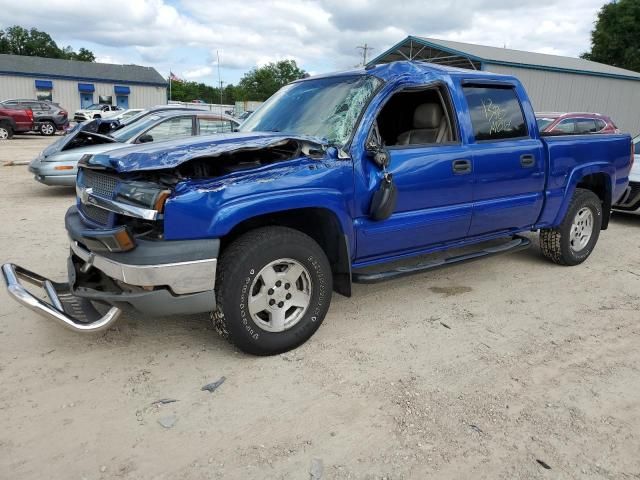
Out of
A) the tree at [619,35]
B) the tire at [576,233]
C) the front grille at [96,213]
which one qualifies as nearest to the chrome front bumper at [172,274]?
the front grille at [96,213]

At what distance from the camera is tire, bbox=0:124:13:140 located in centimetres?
2149

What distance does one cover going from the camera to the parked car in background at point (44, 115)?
76.9 ft

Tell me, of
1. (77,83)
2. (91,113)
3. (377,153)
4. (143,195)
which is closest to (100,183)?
(143,195)

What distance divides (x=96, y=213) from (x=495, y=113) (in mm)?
3526

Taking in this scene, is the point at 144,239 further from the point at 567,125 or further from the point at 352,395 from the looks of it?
the point at 567,125

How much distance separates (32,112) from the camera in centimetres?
2308

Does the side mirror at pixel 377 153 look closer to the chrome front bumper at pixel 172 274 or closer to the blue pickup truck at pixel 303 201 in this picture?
the blue pickup truck at pixel 303 201

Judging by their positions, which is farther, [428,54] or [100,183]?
[428,54]

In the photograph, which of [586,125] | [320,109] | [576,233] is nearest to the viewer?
[320,109]

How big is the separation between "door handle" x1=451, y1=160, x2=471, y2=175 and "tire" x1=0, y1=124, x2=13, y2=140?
75.7 feet

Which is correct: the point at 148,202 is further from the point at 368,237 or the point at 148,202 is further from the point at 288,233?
the point at 368,237

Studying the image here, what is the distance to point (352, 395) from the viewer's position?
3.06 metres

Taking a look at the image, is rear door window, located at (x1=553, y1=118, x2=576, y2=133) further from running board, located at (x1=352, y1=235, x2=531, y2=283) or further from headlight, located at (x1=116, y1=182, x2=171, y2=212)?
headlight, located at (x1=116, y1=182, x2=171, y2=212)

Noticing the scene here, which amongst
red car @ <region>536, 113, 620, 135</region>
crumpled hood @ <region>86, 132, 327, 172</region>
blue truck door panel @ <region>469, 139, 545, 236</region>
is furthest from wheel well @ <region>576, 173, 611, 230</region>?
red car @ <region>536, 113, 620, 135</region>
